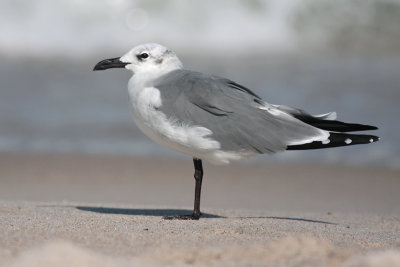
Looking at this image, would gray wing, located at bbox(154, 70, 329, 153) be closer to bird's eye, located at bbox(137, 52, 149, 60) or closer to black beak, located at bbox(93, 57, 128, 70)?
bird's eye, located at bbox(137, 52, 149, 60)

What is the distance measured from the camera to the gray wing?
187 inches

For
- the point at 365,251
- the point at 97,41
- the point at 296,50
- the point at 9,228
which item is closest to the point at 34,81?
the point at 97,41

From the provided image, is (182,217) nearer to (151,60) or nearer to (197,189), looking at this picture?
(197,189)

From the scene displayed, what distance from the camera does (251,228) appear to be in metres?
4.49

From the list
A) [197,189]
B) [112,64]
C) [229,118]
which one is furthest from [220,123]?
[112,64]

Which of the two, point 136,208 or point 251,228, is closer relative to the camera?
point 251,228

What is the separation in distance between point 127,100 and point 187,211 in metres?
6.07

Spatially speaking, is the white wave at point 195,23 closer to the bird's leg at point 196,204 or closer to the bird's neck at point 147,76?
the bird's neck at point 147,76

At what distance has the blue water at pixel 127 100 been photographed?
9.07 metres

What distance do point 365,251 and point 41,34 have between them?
1338cm

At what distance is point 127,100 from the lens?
38.1 ft

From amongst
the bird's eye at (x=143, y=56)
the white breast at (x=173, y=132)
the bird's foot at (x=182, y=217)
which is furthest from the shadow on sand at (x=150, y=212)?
the bird's eye at (x=143, y=56)

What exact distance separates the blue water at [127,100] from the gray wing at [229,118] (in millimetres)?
3884

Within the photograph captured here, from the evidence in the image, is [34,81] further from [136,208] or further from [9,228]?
[9,228]
